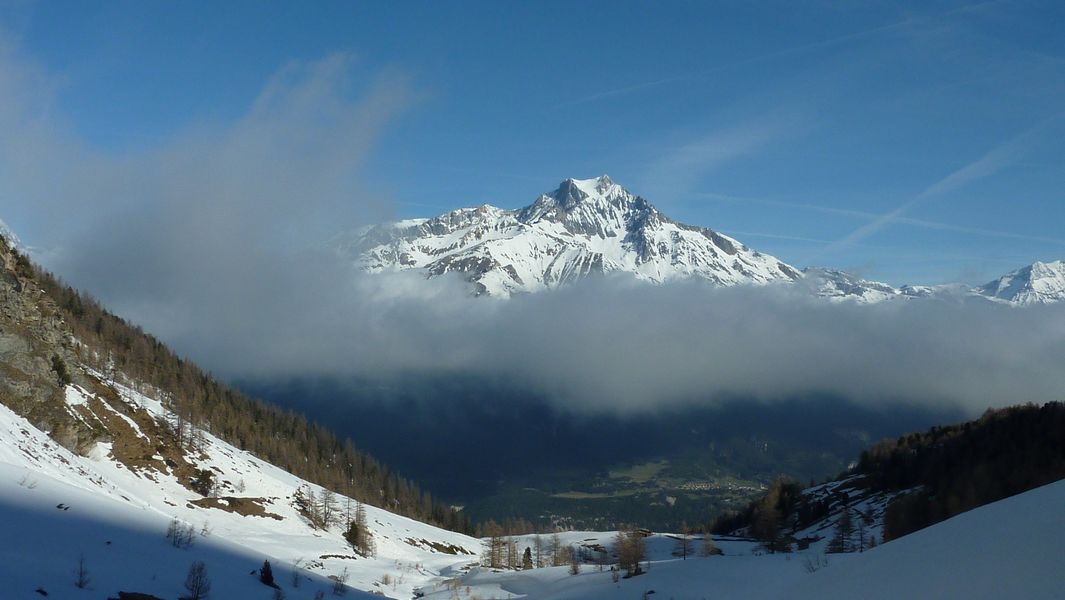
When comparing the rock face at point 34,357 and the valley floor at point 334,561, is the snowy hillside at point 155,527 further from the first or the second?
the rock face at point 34,357

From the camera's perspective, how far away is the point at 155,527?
27.2 metres

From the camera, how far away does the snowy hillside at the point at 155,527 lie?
17.2 meters

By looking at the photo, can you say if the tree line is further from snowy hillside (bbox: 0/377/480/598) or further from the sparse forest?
the sparse forest

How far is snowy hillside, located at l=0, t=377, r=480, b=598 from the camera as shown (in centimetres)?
1720

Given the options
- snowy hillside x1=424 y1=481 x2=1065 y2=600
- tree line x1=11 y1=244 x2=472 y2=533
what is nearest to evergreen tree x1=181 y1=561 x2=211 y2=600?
snowy hillside x1=424 y1=481 x2=1065 y2=600

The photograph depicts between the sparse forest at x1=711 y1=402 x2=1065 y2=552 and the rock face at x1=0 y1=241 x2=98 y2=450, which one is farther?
the sparse forest at x1=711 y1=402 x2=1065 y2=552

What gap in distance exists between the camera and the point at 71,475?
36531 mm

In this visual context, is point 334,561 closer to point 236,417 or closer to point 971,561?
point 971,561

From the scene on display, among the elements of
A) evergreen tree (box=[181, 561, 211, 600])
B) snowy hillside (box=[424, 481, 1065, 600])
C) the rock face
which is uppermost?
the rock face

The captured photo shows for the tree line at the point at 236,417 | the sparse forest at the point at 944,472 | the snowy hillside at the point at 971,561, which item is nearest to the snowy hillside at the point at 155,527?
the snowy hillside at the point at 971,561

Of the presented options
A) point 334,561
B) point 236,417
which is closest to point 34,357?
point 334,561

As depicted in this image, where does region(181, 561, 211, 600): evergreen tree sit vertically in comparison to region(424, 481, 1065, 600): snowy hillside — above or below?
below

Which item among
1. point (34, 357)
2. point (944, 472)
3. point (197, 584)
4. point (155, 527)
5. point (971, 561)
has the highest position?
point (34, 357)

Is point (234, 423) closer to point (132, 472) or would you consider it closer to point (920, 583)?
point (132, 472)
